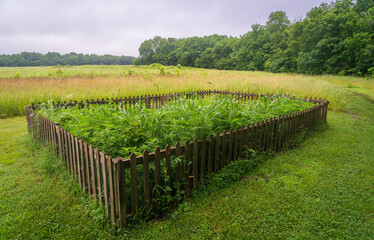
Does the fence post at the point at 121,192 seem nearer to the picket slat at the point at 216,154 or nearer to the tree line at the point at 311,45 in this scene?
the picket slat at the point at 216,154

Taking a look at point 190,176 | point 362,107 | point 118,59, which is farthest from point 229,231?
point 118,59

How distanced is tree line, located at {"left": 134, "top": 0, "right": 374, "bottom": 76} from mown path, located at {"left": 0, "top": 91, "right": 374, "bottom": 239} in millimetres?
15207

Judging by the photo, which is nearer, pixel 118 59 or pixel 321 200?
pixel 321 200

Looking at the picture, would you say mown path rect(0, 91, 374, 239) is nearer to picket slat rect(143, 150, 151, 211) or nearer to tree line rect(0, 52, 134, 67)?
picket slat rect(143, 150, 151, 211)

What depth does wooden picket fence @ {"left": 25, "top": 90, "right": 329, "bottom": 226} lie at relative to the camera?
2.80 m

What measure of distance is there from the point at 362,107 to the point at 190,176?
507 inches

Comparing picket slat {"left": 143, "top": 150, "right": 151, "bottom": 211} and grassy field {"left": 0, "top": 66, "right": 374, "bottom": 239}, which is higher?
picket slat {"left": 143, "top": 150, "right": 151, "bottom": 211}

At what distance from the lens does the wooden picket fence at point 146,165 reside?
2805 mm

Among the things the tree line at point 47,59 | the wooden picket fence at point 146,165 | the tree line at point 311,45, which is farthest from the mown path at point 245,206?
the tree line at point 47,59

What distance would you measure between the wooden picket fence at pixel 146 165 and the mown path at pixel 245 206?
0.94 ft

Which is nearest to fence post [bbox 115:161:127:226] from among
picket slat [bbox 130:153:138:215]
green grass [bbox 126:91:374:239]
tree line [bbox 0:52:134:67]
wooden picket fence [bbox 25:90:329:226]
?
wooden picket fence [bbox 25:90:329:226]

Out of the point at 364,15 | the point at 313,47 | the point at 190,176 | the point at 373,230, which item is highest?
the point at 364,15

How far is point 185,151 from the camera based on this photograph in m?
3.39

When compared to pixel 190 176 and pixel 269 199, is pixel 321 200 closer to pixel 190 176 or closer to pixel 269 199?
pixel 269 199
